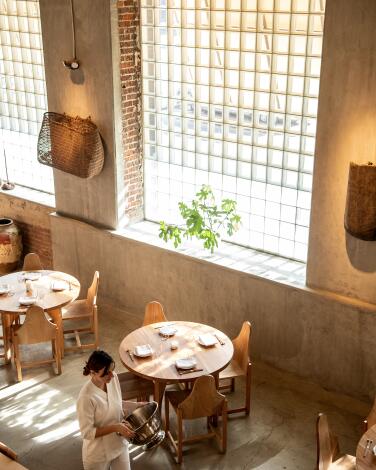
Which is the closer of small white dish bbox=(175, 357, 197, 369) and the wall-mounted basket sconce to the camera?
the wall-mounted basket sconce

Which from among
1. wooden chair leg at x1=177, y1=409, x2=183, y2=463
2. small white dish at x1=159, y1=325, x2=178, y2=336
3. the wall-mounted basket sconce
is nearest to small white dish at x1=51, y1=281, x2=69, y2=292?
small white dish at x1=159, y1=325, x2=178, y2=336

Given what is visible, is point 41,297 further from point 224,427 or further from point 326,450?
point 326,450

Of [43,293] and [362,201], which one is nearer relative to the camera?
[362,201]

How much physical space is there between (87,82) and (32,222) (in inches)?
112

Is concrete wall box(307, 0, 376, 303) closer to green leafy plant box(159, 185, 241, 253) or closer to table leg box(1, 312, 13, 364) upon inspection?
green leafy plant box(159, 185, 241, 253)

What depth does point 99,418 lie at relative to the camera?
5531 mm

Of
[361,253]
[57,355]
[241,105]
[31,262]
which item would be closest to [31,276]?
[31,262]

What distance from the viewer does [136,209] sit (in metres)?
9.62

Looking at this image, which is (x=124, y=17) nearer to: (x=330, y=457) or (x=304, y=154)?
(x=304, y=154)

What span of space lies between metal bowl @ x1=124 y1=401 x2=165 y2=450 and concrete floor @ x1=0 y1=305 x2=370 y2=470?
1044mm

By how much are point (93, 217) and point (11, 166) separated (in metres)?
2.57

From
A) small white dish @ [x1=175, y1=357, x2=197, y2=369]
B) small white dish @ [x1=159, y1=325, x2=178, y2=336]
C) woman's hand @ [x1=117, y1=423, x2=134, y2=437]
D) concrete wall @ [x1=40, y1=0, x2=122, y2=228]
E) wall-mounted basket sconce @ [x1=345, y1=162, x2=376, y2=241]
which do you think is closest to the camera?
woman's hand @ [x1=117, y1=423, x2=134, y2=437]

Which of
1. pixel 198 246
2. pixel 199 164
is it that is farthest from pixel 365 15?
pixel 198 246

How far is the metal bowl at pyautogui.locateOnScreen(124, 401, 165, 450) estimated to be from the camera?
18.6ft
